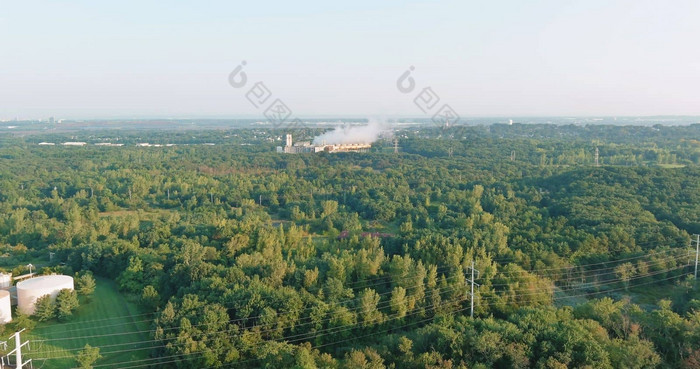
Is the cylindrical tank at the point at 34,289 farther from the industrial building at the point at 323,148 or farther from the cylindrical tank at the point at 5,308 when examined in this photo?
the industrial building at the point at 323,148

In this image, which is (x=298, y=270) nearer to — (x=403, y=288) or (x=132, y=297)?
(x=403, y=288)

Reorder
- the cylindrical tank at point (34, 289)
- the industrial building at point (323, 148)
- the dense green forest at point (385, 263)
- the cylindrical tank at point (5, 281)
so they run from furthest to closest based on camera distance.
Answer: the industrial building at point (323, 148)
the cylindrical tank at point (5, 281)
the cylindrical tank at point (34, 289)
the dense green forest at point (385, 263)

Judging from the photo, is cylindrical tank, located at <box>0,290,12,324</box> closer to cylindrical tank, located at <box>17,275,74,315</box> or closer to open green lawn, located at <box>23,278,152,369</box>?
cylindrical tank, located at <box>17,275,74,315</box>

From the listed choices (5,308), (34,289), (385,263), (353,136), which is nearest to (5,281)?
(34,289)

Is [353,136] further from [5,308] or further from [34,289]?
[5,308]

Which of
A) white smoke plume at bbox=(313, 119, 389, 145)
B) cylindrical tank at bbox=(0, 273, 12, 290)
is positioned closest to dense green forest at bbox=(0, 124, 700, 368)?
cylindrical tank at bbox=(0, 273, 12, 290)

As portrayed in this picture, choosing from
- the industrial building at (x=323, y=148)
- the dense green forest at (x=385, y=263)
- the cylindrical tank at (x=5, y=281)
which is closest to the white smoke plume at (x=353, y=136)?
the industrial building at (x=323, y=148)
